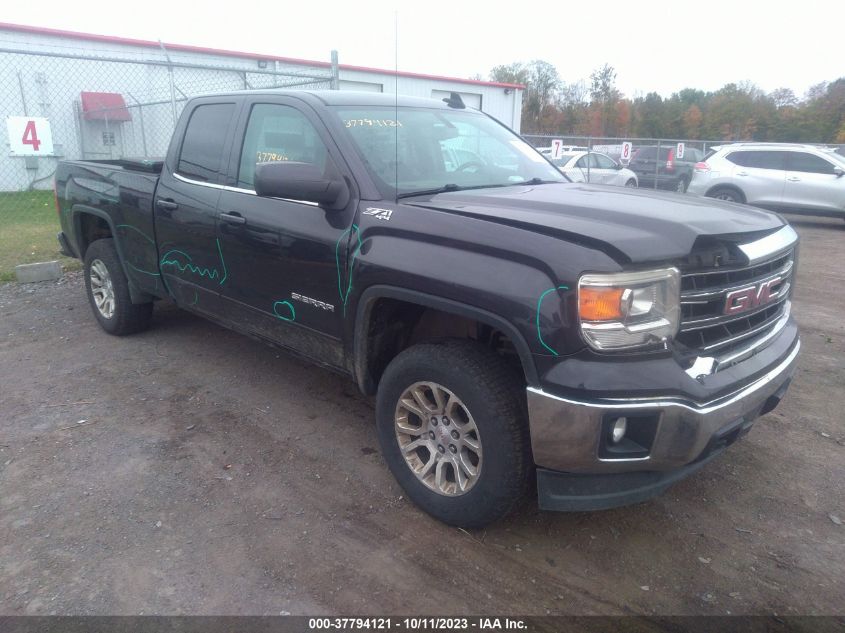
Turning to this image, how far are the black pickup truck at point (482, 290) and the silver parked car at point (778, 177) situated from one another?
11.2 metres

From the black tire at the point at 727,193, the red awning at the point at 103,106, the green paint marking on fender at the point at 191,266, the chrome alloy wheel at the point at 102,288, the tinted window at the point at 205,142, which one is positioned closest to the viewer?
the green paint marking on fender at the point at 191,266

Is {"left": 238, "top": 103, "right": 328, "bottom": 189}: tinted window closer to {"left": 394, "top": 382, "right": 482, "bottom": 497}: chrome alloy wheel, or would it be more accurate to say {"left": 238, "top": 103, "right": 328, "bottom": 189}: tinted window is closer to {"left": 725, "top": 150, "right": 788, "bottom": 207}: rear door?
{"left": 394, "top": 382, "right": 482, "bottom": 497}: chrome alloy wheel

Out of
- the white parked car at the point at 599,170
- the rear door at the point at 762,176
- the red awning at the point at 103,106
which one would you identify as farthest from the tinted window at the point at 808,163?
the red awning at the point at 103,106

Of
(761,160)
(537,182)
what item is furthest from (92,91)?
(537,182)

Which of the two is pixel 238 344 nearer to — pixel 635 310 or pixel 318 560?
pixel 318 560

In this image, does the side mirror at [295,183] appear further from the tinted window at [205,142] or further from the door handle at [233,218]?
the tinted window at [205,142]

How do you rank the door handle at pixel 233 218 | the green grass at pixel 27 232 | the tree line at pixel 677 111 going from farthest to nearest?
the tree line at pixel 677 111, the green grass at pixel 27 232, the door handle at pixel 233 218

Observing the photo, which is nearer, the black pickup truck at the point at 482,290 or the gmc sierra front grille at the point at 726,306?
the black pickup truck at the point at 482,290

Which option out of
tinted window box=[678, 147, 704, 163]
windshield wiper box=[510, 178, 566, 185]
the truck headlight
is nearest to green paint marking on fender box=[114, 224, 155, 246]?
windshield wiper box=[510, 178, 566, 185]

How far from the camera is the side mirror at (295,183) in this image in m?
3.04

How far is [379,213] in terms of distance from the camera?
306 cm

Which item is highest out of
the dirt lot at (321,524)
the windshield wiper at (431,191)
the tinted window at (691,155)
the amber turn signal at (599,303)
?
the windshield wiper at (431,191)

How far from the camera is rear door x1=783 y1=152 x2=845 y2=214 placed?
515 inches

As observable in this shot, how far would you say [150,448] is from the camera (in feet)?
12.2
